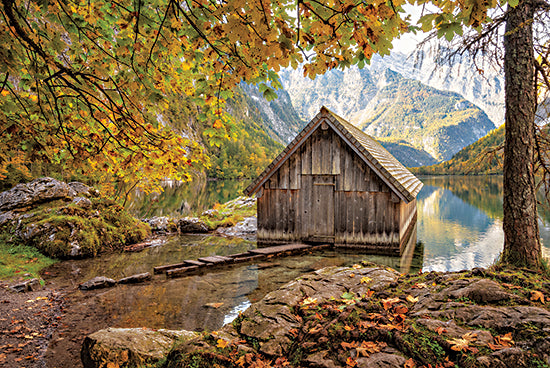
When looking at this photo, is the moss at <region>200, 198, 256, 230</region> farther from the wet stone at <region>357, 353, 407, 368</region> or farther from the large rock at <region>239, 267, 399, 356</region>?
the wet stone at <region>357, 353, 407, 368</region>

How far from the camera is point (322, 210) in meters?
12.6

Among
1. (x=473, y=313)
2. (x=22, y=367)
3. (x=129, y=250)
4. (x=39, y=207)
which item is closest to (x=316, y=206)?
(x=129, y=250)

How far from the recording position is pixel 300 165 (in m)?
12.7

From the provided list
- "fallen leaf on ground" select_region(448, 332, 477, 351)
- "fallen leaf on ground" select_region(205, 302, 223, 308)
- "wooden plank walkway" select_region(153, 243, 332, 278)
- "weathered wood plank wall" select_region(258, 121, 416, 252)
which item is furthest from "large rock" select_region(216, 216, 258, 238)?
"fallen leaf on ground" select_region(448, 332, 477, 351)

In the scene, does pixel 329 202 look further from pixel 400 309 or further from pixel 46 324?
pixel 46 324

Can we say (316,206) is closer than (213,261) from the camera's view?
No

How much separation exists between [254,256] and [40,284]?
6.27 meters

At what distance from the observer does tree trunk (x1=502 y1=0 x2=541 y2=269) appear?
18.5 feet

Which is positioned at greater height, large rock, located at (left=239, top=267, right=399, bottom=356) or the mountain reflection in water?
large rock, located at (left=239, top=267, right=399, bottom=356)

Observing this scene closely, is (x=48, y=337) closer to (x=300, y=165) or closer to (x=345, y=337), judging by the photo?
(x=345, y=337)

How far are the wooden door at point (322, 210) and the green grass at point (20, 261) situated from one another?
9.41 m

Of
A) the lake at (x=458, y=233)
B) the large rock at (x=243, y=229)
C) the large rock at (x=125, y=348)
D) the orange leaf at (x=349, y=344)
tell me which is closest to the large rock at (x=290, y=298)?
the orange leaf at (x=349, y=344)

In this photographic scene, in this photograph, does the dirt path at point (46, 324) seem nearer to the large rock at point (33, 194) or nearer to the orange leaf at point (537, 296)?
the large rock at point (33, 194)

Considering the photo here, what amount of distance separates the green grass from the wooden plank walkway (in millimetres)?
3527
